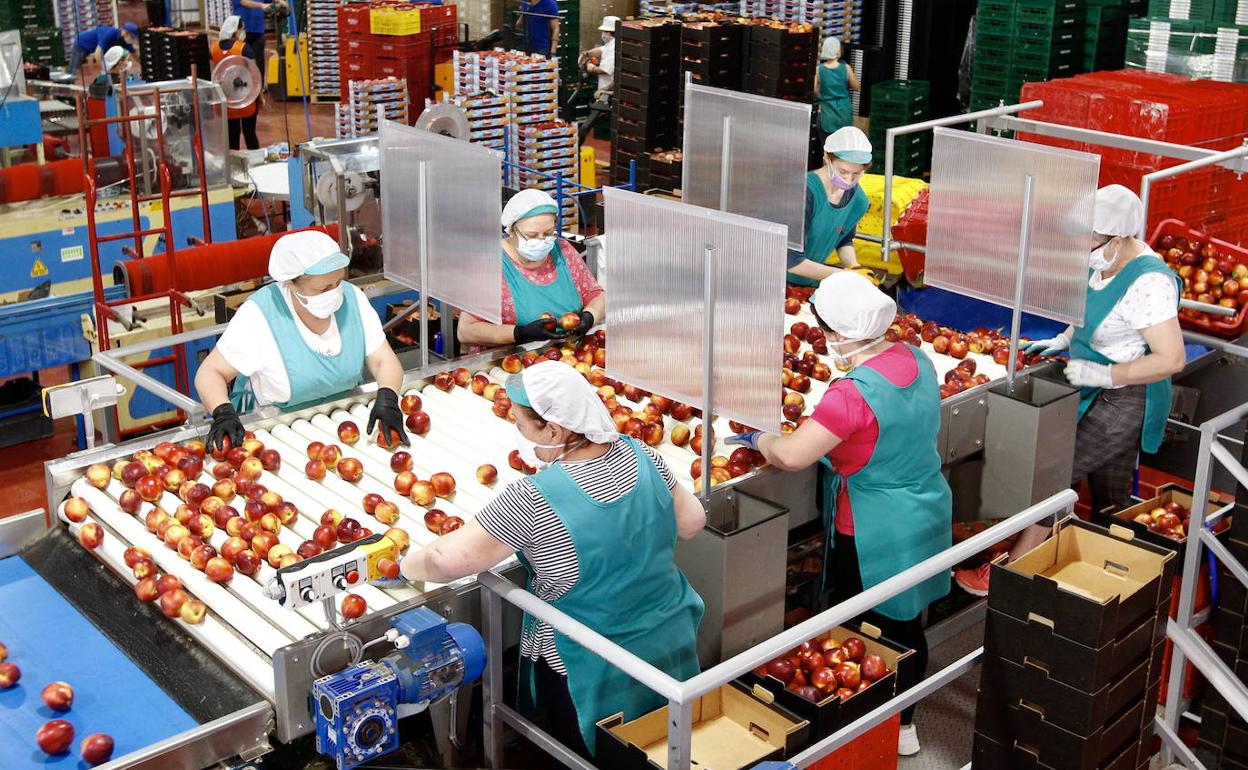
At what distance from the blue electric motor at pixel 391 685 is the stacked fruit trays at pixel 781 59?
896 centimetres

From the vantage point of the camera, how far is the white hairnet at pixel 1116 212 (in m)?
4.98

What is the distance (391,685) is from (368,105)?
10.5m

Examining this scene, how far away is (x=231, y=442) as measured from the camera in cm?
445

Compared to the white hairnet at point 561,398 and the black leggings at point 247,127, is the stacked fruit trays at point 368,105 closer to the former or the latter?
the black leggings at point 247,127

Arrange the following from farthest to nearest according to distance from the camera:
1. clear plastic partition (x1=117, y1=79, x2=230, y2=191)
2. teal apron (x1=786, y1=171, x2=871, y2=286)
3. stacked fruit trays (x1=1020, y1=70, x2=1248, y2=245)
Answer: clear plastic partition (x1=117, y1=79, x2=230, y2=191) → stacked fruit trays (x1=1020, y1=70, x2=1248, y2=245) → teal apron (x1=786, y1=171, x2=871, y2=286)

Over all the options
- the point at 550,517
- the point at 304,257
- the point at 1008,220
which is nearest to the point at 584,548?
the point at 550,517

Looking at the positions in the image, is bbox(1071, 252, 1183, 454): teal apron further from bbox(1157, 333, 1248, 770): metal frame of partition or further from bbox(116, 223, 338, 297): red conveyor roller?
bbox(116, 223, 338, 297): red conveyor roller

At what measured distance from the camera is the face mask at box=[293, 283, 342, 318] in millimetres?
4746

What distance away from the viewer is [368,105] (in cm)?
1291

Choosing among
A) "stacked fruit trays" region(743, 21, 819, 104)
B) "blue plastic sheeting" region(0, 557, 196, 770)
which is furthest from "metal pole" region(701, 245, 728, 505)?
"stacked fruit trays" region(743, 21, 819, 104)

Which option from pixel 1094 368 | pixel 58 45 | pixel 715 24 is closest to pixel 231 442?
pixel 1094 368

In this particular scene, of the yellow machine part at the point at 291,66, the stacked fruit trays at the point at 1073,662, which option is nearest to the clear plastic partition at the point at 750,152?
the stacked fruit trays at the point at 1073,662

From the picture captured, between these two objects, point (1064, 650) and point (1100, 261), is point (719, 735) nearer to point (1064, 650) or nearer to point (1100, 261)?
point (1064, 650)

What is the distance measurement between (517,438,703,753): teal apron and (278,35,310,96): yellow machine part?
15067 mm
